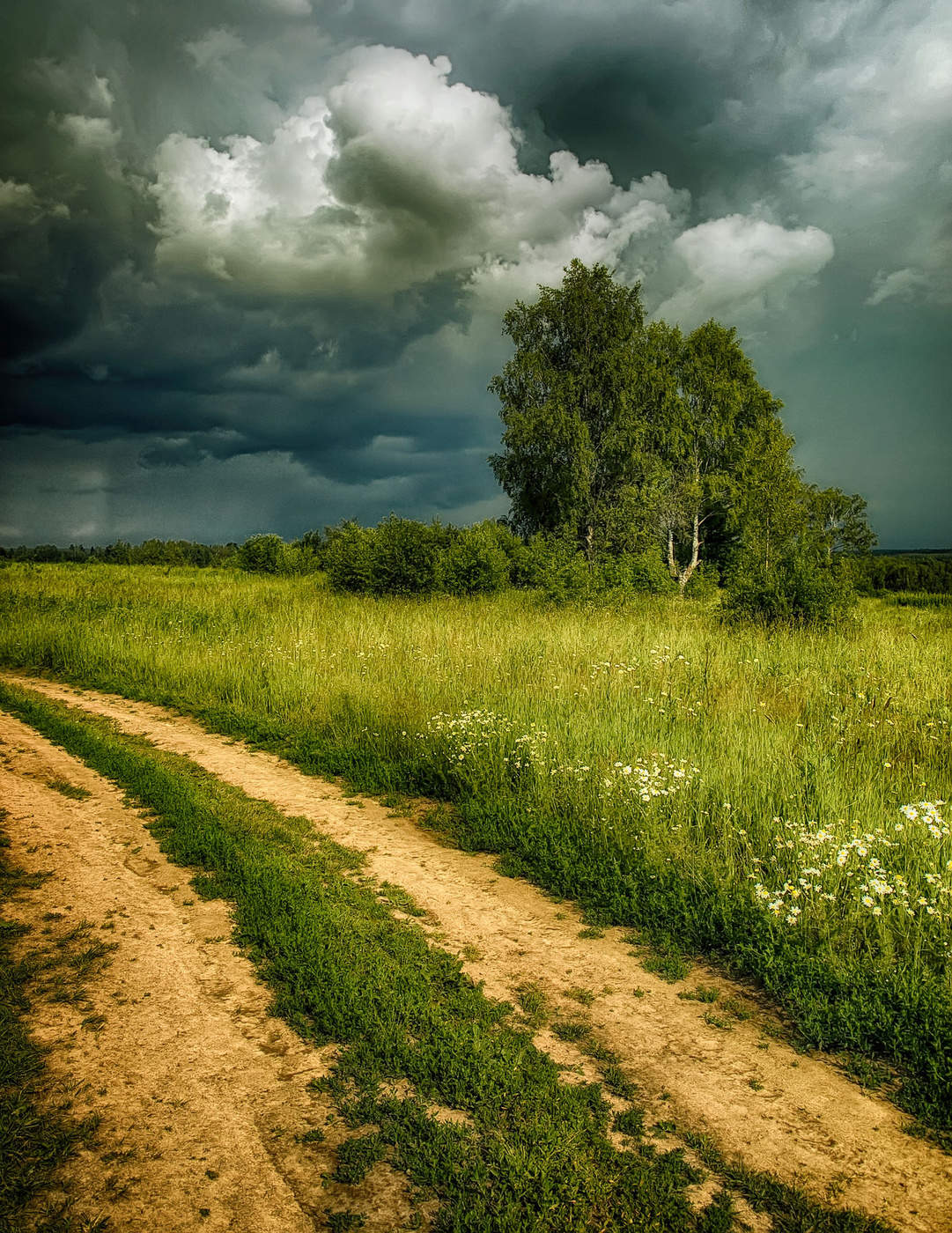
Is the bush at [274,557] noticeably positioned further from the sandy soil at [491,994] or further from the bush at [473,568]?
the sandy soil at [491,994]

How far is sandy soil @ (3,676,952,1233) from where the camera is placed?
2.71 m

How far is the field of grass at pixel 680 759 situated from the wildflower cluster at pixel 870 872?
0.8 inches

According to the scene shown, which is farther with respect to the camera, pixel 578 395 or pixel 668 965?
pixel 578 395

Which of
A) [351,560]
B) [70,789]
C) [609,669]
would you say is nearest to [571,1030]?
[70,789]

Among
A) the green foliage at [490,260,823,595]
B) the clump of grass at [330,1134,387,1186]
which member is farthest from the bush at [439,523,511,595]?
the clump of grass at [330,1134,387,1186]

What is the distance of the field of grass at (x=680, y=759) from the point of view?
401cm

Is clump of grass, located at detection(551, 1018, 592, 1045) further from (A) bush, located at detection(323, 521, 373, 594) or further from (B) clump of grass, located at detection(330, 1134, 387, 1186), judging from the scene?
(A) bush, located at detection(323, 521, 373, 594)

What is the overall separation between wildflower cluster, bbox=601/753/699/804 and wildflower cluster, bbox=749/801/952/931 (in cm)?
101

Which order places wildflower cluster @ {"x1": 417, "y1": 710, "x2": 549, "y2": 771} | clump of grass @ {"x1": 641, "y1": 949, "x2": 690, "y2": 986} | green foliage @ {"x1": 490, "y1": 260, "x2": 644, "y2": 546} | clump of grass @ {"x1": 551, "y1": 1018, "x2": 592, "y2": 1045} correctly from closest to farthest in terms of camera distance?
clump of grass @ {"x1": 551, "y1": 1018, "x2": 592, "y2": 1045}, clump of grass @ {"x1": 641, "y1": 949, "x2": 690, "y2": 986}, wildflower cluster @ {"x1": 417, "y1": 710, "x2": 549, "y2": 771}, green foliage @ {"x1": 490, "y1": 260, "x2": 644, "y2": 546}

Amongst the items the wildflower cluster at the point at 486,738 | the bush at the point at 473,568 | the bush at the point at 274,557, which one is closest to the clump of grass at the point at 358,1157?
the wildflower cluster at the point at 486,738

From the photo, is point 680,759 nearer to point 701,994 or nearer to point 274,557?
point 701,994

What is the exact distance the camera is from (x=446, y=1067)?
3.18 m

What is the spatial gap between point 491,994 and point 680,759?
321cm

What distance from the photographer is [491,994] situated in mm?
3889
